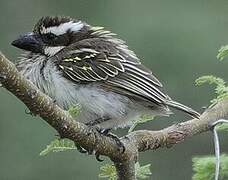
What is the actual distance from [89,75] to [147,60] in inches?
284

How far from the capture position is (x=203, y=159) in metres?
5.49

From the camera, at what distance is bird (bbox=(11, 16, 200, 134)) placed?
19.4ft

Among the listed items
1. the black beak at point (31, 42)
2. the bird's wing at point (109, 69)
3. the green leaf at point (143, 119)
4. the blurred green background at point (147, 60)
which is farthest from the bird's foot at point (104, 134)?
the blurred green background at point (147, 60)

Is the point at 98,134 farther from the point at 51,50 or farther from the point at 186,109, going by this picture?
the point at 51,50

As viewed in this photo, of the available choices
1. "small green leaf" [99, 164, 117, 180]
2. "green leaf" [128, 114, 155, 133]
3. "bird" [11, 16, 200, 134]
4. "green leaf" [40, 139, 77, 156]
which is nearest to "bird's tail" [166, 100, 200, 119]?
"bird" [11, 16, 200, 134]

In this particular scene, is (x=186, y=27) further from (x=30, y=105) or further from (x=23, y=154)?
(x=30, y=105)

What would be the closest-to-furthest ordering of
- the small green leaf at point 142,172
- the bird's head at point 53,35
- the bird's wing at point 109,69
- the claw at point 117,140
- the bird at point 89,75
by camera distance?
1. the claw at point 117,140
2. the small green leaf at point 142,172
3. the bird at point 89,75
4. the bird's wing at point 109,69
5. the bird's head at point 53,35

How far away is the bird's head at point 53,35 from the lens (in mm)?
6172

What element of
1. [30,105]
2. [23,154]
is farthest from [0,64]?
[23,154]

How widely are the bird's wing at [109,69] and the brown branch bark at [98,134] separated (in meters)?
0.43

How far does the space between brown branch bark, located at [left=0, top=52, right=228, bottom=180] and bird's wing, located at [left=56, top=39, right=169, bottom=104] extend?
16.8 inches

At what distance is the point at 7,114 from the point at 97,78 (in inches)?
277

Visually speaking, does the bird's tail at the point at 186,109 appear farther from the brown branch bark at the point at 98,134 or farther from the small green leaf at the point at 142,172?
the small green leaf at the point at 142,172

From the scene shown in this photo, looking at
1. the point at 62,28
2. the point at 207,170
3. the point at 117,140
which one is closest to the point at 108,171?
the point at 117,140
